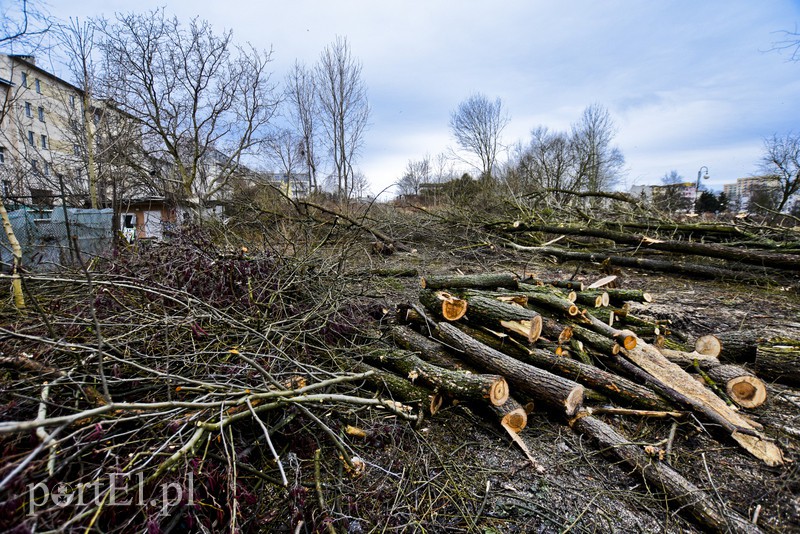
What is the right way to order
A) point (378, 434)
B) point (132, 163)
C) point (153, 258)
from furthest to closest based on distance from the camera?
1. point (132, 163)
2. point (153, 258)
3. point (378, 434)

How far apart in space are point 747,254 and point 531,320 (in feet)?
20.0

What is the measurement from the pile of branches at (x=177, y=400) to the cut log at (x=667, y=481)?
1304mm

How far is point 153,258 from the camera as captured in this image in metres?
3.44

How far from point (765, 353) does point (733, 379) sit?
0.67 meters


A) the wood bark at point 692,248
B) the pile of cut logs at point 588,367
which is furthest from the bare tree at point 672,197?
the pile of cut logs at point 588,367

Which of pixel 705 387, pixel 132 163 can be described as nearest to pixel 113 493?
pixel 705 387

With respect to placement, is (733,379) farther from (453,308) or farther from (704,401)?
(453,308)

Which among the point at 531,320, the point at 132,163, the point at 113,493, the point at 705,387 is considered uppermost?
the point at 132,163

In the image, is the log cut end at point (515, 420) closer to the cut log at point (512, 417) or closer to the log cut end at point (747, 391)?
the cut log at point (512, 417)

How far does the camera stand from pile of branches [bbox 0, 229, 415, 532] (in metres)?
1.41

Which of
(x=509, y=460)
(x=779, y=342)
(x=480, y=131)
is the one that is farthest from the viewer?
(x=480, y=131)

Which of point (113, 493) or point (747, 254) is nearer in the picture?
point (113, 493)

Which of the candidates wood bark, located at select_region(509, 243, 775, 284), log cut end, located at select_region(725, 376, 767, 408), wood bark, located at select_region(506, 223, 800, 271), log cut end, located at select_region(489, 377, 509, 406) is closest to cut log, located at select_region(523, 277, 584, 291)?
log cut end, located at select_region(725, 376, 767, 408)

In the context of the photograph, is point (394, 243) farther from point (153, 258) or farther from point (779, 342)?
point (779, 342)
